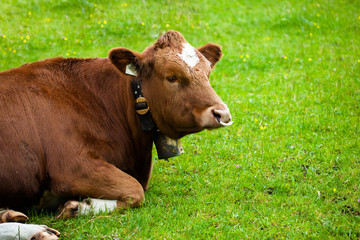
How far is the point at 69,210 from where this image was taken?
4.96 m

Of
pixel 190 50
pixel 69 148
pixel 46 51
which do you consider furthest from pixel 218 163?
pixel 46 51

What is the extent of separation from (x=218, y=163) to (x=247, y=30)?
24.5 feet

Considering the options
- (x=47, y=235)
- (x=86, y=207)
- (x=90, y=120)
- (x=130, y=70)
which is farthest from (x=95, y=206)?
(x=130, y=70)

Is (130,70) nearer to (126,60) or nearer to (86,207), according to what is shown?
(126,60)

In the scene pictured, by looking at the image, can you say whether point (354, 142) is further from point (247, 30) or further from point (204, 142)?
point (247, 30)

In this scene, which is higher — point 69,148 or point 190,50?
point 190,50

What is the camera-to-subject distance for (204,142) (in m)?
7.37

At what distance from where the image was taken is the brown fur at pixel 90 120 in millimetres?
4977

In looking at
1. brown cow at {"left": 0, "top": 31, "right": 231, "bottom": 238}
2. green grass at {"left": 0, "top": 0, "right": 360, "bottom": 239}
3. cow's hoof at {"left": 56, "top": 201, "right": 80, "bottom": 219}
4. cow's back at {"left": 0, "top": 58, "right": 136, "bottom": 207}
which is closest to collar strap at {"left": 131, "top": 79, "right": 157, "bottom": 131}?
brown cow at {"left": 0, "top": 31, "right": 231, "bottom": 238}

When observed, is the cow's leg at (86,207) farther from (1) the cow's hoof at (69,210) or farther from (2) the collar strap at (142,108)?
(2) the collar strap at (142,108)

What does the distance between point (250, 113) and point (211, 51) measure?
2.54 metres

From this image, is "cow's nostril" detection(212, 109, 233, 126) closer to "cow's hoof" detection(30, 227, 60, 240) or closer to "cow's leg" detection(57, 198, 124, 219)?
"cow's leg" detection(57, 198, 124, 219)

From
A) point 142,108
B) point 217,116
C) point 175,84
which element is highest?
point 175,84

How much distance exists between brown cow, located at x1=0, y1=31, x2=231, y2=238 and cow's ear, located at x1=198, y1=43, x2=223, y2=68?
663mm
